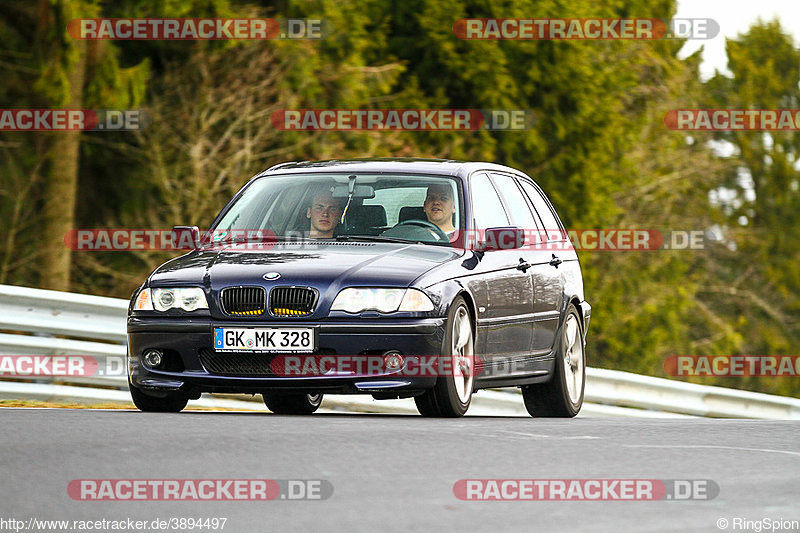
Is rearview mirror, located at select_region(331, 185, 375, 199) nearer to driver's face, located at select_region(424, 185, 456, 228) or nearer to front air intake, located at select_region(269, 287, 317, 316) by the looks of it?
driver's face, located at select_region(424, 185, 456, 228)

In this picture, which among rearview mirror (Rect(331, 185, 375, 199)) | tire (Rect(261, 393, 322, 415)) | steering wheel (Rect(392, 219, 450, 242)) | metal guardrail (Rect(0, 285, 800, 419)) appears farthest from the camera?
tire (Rect(261, 393, 322, 415))

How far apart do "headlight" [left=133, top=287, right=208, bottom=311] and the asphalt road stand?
70cm

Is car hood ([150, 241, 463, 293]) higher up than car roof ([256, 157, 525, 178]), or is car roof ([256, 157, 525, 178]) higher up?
car roof ([256, 157, 525, 178])

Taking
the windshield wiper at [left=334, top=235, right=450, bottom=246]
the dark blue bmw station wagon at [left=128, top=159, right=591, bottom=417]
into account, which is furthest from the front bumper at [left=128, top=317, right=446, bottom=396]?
the windshield wiper at [left=334, top=235, right=450, bottom=246]

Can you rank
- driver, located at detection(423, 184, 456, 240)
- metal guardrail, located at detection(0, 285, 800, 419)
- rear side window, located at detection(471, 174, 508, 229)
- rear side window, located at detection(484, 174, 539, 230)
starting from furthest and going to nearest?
metal guardrail, located at detection(0, 285, 800, 419) < rear side window, located at detection(484, 174, 539, 230) < rear side window, located at detection(471, 174, 508, 229) < driver, located at detection(423, 184, 456, 240)

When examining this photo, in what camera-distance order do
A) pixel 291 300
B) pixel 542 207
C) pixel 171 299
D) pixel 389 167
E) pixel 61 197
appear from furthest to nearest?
pixel 61 197, pixel 542 207, pixel 389 167, pixel 171 299, pixel 291 300

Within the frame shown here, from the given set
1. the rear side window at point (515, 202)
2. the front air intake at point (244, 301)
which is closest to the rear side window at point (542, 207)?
the rear side window at point (515, 202)

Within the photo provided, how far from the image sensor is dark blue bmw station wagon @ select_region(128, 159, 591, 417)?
9484 mm

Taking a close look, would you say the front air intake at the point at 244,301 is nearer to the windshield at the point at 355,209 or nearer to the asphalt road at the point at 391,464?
the asphalt road at the point at 391,464

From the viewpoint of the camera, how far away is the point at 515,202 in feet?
39.5

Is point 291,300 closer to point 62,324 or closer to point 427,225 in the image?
point 427,225

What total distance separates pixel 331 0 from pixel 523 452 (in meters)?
18.5

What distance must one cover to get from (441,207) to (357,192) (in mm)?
589

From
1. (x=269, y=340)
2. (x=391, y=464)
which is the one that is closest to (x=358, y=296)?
(x=269, y=340)
